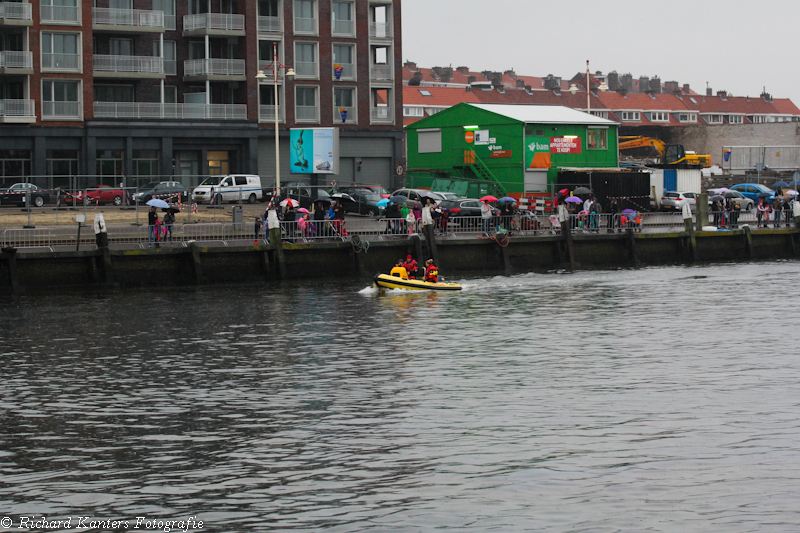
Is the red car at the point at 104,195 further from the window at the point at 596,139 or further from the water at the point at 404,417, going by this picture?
the window at the point at 596,139

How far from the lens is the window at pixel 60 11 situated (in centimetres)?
6744

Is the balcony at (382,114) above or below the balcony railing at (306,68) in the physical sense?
below

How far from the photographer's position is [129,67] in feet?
233

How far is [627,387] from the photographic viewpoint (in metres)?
21.6

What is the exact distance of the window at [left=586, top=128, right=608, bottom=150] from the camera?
7331 centimetres

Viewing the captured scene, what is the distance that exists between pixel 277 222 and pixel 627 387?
2170 cm

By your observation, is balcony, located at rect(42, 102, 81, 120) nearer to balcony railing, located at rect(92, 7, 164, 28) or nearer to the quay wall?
balcony railing, located at rect(92, 7, 164, 28)

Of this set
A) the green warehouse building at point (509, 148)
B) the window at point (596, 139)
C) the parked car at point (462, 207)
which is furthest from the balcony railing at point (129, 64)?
the window at point (596, 139)

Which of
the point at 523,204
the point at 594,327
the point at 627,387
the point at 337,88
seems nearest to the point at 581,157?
the point at 523,204

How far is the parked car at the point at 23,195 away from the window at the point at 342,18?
32.5 meters

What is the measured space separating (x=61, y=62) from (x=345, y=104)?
69.5 ft

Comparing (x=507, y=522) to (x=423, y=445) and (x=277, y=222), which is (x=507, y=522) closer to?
(x=423, y=445)

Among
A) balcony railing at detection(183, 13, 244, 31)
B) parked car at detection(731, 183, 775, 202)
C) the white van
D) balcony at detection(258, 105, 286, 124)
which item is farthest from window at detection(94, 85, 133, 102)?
parked car at detection(731, 183, 775, 202)

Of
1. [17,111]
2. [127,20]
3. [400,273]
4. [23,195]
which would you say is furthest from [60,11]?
[400,273]
